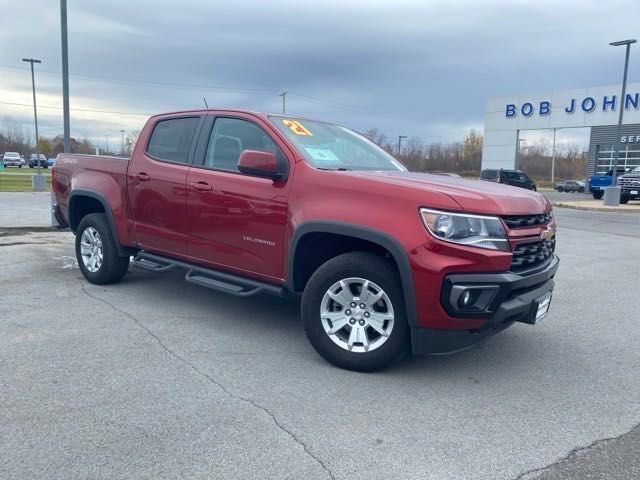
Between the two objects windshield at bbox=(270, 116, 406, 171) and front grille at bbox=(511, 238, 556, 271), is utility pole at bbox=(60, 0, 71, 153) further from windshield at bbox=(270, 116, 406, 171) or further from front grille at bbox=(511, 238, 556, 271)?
front grille at bbox=(511, 238, 556, 271)

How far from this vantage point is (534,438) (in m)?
3.06

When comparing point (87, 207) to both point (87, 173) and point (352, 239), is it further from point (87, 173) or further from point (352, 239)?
point (352, 239)

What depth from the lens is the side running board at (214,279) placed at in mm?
4430

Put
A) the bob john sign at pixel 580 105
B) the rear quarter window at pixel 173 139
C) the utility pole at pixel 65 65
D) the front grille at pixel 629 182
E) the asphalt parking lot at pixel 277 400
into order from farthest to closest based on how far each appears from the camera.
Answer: the bob john sign at pixel 580 105
the front grille at pixel 629 182
the utility pole at pixel 65 65
the rear quarter window at pixel 173 139
the asphalt parking lot at pixel 277 400

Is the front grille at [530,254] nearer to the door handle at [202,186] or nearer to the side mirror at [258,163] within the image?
the side mirror at [258,163]

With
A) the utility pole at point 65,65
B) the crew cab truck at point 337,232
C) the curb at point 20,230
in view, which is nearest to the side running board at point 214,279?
the crew cab truck at point 337,232

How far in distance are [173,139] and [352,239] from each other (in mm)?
2395

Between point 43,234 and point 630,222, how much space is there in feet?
54.6

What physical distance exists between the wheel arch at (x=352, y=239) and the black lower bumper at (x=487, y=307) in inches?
7.5

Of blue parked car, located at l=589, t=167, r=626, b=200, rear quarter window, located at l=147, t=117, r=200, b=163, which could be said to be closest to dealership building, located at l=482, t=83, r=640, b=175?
blue parked car, located at l=589, t=167, r=626, b=200

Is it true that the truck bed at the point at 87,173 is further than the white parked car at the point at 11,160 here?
No

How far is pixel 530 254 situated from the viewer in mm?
3822

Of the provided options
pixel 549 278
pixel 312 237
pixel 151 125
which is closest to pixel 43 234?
pixel 151 125

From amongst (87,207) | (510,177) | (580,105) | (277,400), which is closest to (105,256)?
(87,207)
